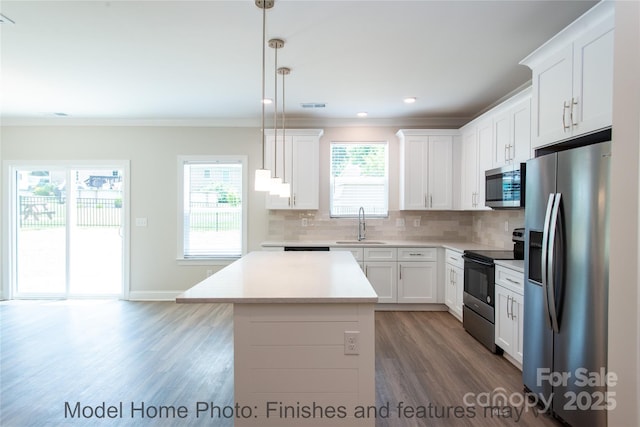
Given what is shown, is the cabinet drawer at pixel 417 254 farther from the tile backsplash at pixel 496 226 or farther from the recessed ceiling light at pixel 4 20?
the recessed ceiling light at pixel 4 20

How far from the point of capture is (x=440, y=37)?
8.42 feet

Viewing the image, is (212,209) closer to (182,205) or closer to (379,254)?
(182,205)

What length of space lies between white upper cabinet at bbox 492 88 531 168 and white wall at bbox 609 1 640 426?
6.93ft

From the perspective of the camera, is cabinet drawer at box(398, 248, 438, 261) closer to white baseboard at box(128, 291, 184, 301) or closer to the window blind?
the window blind

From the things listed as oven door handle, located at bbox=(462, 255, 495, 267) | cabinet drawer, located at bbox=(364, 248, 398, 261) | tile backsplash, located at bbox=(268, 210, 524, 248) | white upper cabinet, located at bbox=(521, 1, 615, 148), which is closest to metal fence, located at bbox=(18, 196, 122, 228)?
tile backsplash, located at bbox=(268, 210, 524, 248)

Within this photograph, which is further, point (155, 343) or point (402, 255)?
point (402, 255)

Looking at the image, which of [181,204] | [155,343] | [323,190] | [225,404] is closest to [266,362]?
[225,404]

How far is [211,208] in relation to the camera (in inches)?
197

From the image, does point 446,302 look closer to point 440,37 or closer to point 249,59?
point 440,37

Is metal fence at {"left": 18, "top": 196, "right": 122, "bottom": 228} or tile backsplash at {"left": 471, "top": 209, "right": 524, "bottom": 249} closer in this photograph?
tile backsplash at {"left": 471, "top": 209, "right": 524, "bottom": 249}

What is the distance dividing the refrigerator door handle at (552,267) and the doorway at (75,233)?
5.25 metres

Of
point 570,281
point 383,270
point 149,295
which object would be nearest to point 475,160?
point 383,270

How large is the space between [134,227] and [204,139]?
66.0 inches

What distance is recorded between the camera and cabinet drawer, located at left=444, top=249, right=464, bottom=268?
3863mm
